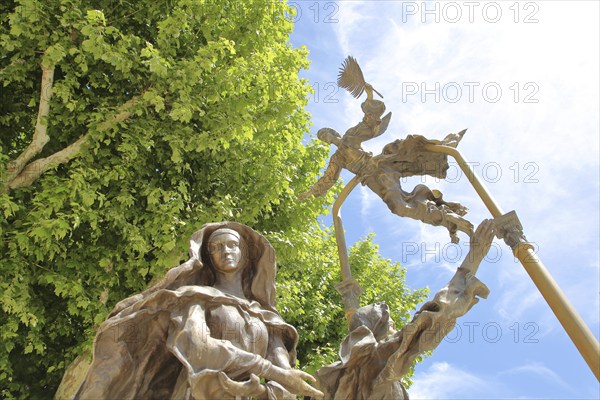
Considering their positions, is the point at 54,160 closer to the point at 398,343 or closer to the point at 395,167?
the point at 395,167

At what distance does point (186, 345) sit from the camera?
3.80 metres

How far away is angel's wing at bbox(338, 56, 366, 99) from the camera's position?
5383 mm

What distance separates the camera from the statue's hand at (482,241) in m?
4.21

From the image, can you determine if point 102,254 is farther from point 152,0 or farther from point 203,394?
point 203,394

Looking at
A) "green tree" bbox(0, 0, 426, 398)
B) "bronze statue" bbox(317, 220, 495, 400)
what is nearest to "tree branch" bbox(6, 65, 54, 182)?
"green tree" bbox(0, 0, 426, 398)

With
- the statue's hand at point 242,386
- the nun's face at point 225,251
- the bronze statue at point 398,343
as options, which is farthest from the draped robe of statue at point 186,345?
the bronze statue at point 398,343

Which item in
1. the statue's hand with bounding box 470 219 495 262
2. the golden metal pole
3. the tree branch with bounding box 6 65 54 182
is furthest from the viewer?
the tree branch with bounding box 6 65 54 182

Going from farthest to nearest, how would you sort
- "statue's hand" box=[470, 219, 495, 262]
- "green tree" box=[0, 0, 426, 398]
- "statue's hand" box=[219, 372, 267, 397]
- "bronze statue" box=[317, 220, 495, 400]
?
"green tree" box=[0, 0, 426, 398] → "statue's hand" box=[470, 219, 495, 262] → "bronze statue" box=[317, 220, 495, 400] → "statue's hand" box=[219, 372, 267, 397]

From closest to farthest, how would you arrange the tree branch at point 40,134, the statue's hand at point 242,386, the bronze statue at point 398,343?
the statue's hand at point 242,386 → the bronze statue at point 398,343 → the tree branch at point 40,134

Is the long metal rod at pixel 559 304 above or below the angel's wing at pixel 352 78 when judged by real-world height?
below

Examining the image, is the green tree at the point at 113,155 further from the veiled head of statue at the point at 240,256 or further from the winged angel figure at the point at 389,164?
the winged angel figure at the point at 389,164

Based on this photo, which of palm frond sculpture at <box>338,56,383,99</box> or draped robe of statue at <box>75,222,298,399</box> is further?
palm frond sculpture at <box>338,56,383,99</box>

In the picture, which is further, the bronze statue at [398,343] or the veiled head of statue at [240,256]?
the veiled head of statue at [240,256]

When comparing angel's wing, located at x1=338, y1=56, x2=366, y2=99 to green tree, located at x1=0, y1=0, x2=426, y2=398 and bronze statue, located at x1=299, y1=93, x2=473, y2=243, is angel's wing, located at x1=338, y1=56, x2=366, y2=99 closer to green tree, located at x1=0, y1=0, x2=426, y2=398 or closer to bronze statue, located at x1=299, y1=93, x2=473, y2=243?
bronze statue, located at x1=299, y1=93, x2=473, y2=243
